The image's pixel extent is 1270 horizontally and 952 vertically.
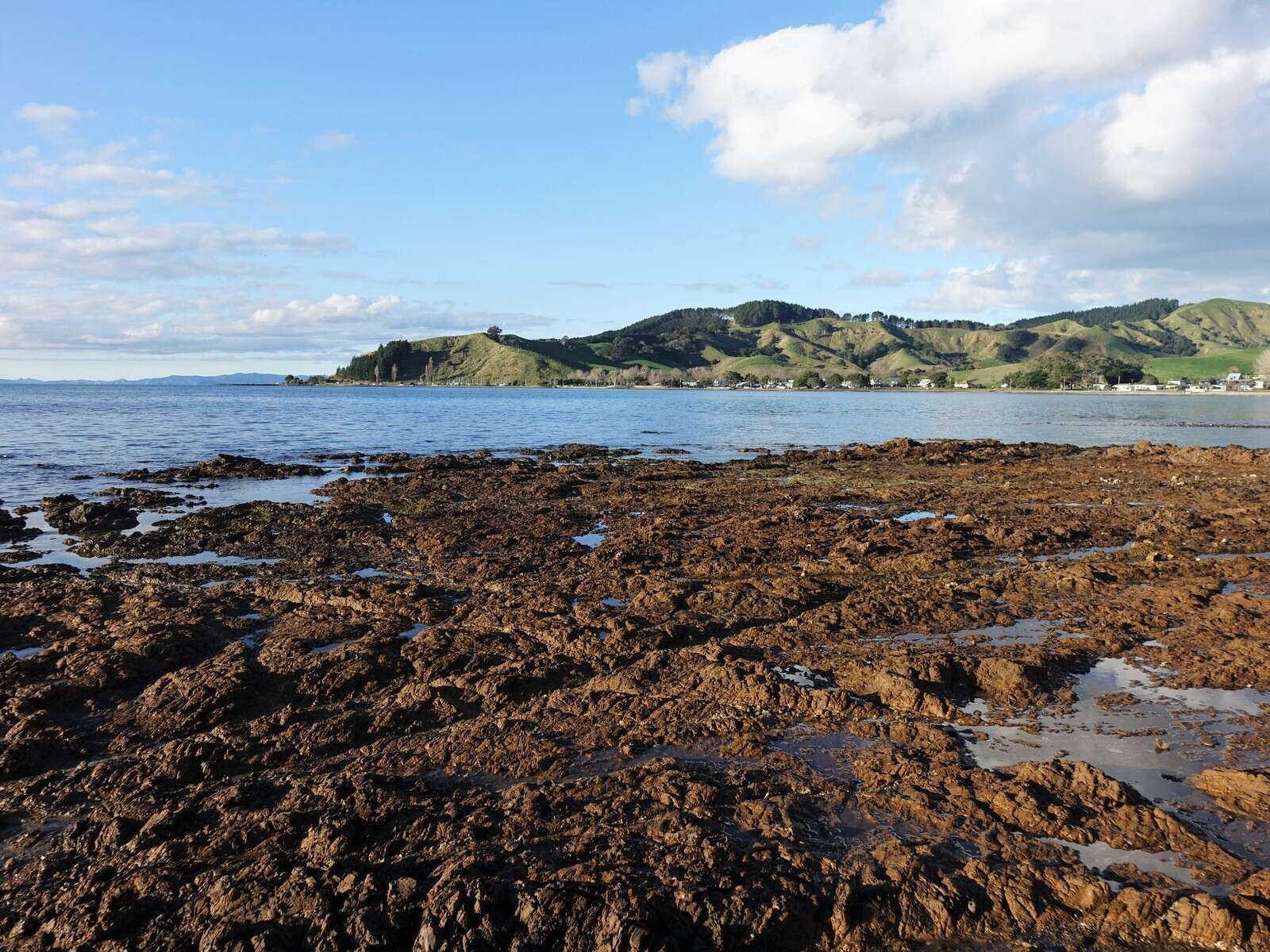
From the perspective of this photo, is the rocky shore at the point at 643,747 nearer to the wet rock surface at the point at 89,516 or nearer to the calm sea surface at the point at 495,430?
the wet rock surface at the point at 89,516

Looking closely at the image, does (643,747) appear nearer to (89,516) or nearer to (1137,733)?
(1137,733)

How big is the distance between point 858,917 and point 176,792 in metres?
5.78

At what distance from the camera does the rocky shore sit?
16.5 ft

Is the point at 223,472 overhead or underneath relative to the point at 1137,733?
overhead

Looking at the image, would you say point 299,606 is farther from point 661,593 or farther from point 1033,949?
point 1033,949

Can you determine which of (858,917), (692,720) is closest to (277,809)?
(692,720)

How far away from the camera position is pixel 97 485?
2848cm

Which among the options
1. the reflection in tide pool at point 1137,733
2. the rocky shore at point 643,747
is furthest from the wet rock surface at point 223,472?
the reflection in tide pool at point 1137,733

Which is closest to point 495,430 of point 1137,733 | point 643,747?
point 643,747

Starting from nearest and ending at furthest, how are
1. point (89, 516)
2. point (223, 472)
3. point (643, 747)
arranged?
point (643, 747)
point (89, 516)
point (223, 472)

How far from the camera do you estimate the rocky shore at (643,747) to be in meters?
5.04

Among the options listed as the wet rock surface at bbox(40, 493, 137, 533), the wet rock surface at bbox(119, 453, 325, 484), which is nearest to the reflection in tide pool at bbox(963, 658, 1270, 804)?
the wet rock surface at bbox(40, 493, 137, 533)

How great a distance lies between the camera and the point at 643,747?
7.41m

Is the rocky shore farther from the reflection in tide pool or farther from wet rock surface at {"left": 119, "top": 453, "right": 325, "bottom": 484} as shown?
wet rock surface at {"left": 119, "top": 453, "right": 325, "bottom": 484}
